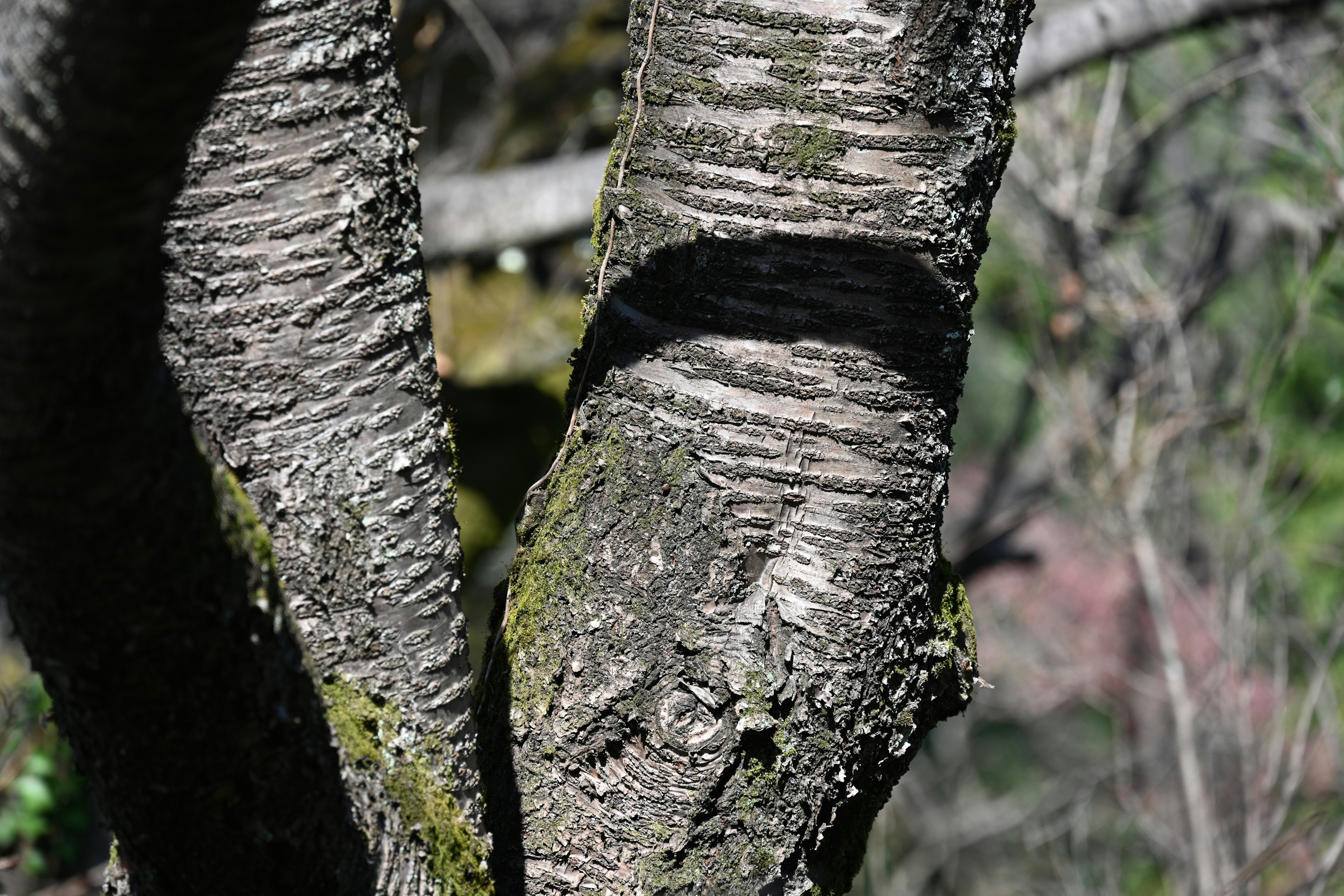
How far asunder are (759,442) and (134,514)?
2.31ft

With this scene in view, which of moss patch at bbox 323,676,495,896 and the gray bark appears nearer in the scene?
moss patch at bbox 323,676,495,896

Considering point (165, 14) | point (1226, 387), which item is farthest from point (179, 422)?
point (1226, 387)

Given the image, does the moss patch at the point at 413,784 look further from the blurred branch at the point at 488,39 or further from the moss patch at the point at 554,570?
the blurred branch at the point at 488,39

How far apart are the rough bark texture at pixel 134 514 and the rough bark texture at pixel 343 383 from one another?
0.64 ft

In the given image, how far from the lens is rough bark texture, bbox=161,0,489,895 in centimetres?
119

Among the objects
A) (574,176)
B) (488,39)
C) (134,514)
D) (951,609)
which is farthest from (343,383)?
(488,39)

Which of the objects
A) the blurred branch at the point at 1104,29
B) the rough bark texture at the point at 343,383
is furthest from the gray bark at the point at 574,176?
the rough bark texture at the point at 343,383

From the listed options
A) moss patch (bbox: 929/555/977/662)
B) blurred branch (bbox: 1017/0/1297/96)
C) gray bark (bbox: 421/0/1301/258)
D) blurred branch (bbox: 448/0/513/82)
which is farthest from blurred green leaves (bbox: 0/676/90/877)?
blurred branch (bbox: 1017/0/1297/96)

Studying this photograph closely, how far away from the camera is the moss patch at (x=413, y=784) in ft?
4.08

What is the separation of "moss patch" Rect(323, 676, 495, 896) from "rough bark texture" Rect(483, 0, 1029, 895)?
0.08 m

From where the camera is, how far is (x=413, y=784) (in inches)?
49.8

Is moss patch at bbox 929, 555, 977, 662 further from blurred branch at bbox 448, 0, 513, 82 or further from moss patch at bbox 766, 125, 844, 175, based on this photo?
blurred branch at bbox 448, 0, 513, 82

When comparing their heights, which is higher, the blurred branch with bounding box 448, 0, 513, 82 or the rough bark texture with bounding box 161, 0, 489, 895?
the blurred branch with bounding box 448, 0, 513, 82

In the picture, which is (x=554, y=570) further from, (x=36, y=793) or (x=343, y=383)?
(x=36, y=793)
